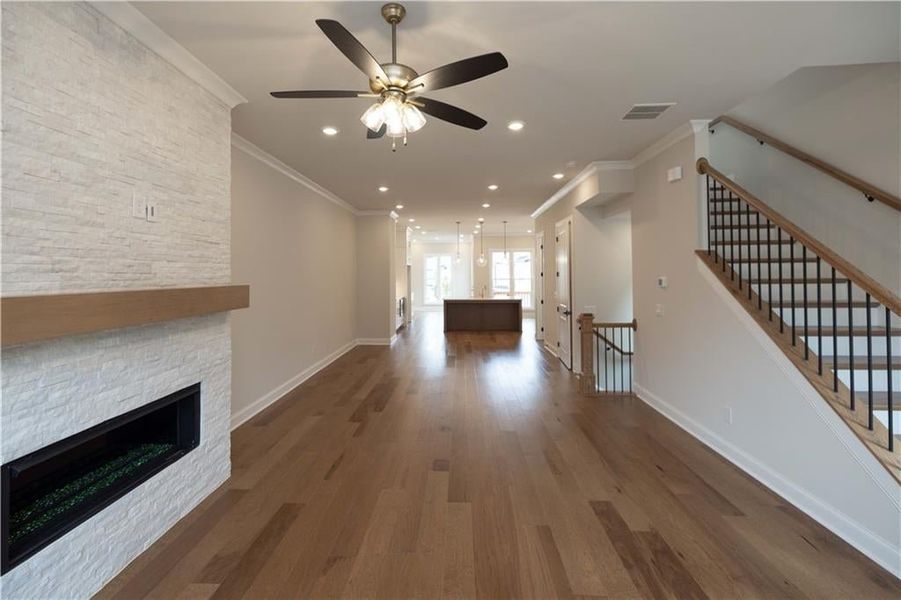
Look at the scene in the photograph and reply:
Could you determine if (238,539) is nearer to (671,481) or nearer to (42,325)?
(42,325)

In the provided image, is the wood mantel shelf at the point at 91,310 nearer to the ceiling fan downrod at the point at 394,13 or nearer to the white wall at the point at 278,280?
the white wall at the point at 278,280

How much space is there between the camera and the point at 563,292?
6.30 meters

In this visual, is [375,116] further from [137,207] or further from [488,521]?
[488,521]

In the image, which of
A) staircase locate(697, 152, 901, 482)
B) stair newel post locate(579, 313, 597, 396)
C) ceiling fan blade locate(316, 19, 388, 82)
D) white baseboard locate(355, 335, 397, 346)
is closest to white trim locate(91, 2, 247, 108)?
ceiling fan blade locate(316, 19, 388, 82)

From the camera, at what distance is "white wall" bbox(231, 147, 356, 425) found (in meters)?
3.68

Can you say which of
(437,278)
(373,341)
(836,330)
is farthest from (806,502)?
(437,278)

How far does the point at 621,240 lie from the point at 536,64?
12.3 ft

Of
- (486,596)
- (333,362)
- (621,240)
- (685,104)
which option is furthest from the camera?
(333,362)

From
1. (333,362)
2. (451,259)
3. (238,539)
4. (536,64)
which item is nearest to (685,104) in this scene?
(536,64)

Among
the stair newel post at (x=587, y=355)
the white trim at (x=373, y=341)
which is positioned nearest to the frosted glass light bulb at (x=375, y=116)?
the stair newel post at (x=587, y=355)

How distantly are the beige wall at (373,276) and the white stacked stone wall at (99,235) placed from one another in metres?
5.16

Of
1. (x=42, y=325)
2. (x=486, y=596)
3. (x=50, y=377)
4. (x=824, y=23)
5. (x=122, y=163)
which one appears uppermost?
(x=824, y=23)

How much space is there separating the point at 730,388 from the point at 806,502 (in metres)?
0.87

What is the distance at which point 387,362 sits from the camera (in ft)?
20.6
